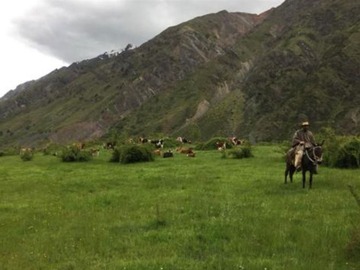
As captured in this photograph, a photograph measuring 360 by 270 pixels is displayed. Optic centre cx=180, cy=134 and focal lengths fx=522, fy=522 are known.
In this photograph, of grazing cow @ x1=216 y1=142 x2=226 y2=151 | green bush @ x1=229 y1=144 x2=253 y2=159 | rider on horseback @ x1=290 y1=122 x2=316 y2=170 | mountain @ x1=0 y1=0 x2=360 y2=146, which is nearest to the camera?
rider on horseback @ x1=290 y1=122 x2=316 y2=170

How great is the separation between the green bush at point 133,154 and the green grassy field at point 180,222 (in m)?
10.4

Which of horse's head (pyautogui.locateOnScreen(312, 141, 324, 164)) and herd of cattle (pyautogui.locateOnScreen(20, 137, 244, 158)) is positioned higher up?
horse's head (pyautogui.locateOnScreen(312, 141, 324, 164))

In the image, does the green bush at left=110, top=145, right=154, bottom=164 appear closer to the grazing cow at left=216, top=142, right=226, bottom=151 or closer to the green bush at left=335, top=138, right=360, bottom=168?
the grazing cow at left=216, top=142, right=226, bottom=151

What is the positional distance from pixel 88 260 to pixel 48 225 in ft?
17.2

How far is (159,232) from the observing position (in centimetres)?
1481

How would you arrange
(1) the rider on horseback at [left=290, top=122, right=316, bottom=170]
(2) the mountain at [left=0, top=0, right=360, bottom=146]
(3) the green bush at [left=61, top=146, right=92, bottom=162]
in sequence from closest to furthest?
(1) the rider on horseback at [left=290, top=122, right=316, bottom=170] < (3) the green bush at [left=61, top=146, right=92, bottom=162] < (2) the mountain at [left=0, top=0, right=360, bottom=146]

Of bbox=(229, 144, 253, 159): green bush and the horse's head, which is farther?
bbox=(229, 144, 253, 159): green bush

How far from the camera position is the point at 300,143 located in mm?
23266

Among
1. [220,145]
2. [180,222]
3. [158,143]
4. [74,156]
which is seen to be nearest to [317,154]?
[180,222]

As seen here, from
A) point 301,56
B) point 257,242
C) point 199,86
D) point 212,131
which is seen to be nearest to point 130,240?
point 257,242

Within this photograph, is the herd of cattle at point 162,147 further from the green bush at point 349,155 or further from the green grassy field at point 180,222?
the green grassy field at point 180,222

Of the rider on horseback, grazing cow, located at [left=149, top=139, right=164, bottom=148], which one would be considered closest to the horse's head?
the rider on horseback

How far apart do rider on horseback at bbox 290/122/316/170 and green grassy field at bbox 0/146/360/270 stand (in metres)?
1.20

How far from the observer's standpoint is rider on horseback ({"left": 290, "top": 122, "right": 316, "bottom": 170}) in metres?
23.2
